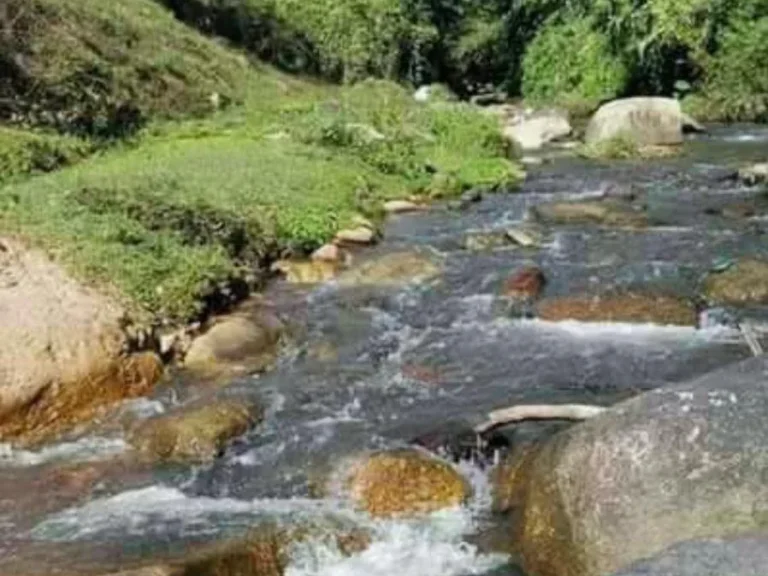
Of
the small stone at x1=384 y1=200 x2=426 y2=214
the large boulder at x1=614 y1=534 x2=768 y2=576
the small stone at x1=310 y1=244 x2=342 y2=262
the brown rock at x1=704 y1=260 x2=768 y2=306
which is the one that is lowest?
the small stone at x1=384 y1=200 x2=426 y2=214

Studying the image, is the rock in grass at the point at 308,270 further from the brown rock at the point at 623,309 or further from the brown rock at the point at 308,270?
the brown rock at the point at 623,309

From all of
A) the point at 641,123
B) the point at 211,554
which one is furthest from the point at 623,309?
the point at 641,123

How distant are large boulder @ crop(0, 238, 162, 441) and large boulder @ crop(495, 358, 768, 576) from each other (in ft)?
15.6

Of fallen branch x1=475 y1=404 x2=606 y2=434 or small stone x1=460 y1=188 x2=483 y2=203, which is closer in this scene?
fallen branch x1=475 y1=404 x2=606 y2=434

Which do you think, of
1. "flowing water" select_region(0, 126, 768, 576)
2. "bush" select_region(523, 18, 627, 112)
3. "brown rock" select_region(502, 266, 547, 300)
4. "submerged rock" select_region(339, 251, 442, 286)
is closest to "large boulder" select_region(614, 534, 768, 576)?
"flowing water" select_region(0, 126, 768, 576)

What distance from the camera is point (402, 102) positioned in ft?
96.4

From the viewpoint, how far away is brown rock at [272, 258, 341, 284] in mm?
14703

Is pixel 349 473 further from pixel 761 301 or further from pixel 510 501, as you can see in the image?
pixel 761 301

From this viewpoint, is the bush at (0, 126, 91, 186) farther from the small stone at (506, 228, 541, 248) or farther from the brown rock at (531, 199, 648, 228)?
the brown rock at (531, 199, 648, 228)

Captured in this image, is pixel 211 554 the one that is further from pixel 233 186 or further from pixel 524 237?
pixel 233 186

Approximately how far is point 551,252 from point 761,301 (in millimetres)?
3506

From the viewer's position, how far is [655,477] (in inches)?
263

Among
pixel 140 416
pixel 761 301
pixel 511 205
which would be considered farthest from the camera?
pixel 511 205

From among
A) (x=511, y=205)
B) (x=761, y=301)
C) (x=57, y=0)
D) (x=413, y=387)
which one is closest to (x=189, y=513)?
(x=413, y=387)
